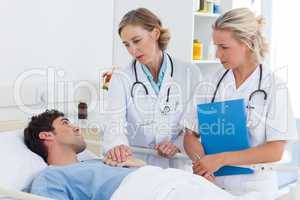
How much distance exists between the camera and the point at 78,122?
2.50 m

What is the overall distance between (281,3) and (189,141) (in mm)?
2065

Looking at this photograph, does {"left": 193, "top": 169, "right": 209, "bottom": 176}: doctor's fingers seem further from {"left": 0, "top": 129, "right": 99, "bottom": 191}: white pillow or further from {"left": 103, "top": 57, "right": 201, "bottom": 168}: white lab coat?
{"left": 0, "top": 129, "right": 99, "bottom": 191}: white pillow

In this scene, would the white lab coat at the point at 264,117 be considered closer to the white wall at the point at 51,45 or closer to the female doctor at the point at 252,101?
the female doctor at the point at 252,101

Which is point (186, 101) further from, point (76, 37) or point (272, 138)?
point (76, 37)

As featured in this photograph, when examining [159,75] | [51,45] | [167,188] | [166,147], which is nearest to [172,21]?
[51,45]

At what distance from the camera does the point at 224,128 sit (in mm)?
1748

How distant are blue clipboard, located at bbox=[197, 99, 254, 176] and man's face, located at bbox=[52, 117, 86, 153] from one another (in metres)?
0.53

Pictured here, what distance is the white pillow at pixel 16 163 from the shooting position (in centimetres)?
171

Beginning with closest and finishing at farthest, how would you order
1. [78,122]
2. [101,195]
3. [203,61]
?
1. [101,195]
2. [78,122]
3. [203,61]

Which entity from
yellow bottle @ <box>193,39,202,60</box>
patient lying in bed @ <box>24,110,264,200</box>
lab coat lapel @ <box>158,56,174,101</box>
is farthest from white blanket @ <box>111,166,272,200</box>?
yellow bottle @ <box>193,39,202,60</box>

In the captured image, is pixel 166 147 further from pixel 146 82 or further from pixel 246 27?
pixel 246 27

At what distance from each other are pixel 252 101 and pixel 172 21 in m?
1.29

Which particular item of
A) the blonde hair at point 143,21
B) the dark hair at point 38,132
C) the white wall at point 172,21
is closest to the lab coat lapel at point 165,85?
the blonde hair at point 143,21

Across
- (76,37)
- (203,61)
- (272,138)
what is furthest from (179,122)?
(203,61)
